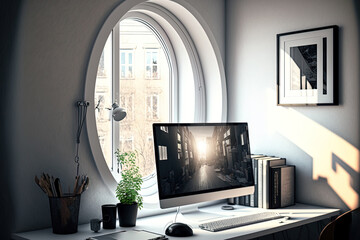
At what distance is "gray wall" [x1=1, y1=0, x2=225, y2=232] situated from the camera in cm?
211

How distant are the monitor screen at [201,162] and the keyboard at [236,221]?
0.50ft

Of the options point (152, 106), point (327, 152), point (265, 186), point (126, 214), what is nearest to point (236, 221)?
point (265, 186)

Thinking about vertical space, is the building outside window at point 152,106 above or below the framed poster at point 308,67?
below

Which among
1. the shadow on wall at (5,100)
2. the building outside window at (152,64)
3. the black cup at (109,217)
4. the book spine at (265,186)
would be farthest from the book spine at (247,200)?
the shadow on wall at (5,100)

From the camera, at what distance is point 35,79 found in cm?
216

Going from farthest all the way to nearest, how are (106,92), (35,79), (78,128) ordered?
(106,92) < (78,128) < (35,79)

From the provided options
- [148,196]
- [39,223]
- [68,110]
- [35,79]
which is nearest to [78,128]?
[68,110]

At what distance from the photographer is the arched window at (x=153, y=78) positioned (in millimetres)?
2861

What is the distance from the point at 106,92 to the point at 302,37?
128cm

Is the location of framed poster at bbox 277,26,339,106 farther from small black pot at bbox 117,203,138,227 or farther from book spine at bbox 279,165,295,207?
small black pot at bbox 117,203,138,227

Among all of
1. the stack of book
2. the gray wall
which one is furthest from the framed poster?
the gray wall

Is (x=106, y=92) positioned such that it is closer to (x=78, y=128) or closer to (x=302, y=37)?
(x=78, y=128)

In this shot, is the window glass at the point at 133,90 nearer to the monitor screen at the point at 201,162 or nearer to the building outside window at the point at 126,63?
the building outside window at the point at 126,63

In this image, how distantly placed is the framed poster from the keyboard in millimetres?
766
